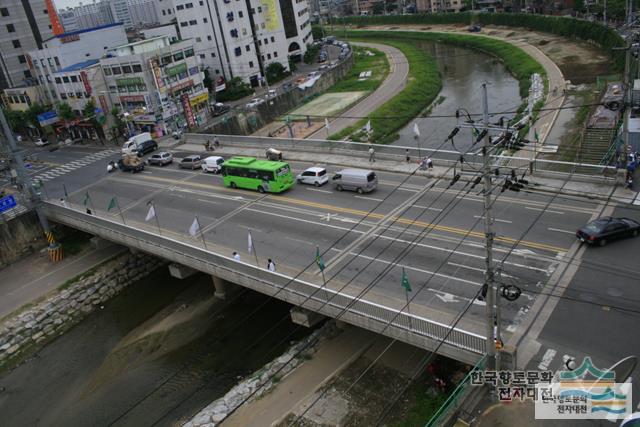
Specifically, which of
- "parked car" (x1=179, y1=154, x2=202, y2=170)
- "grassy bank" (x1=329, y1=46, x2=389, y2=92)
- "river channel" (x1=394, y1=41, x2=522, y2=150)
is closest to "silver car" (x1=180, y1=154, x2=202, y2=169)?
"parked car" (x1=179, y1=154, x2=202, y2=170)

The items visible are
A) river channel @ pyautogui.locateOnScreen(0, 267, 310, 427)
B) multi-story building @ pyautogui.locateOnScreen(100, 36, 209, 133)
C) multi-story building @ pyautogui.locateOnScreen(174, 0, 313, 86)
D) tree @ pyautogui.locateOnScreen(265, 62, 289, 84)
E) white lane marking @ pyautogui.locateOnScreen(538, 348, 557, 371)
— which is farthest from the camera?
tree @ pyautogui.locateOnScreen(265, 62, 289, 84)

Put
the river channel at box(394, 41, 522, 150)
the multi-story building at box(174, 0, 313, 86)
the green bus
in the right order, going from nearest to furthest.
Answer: the green bus
the river channel at box(394, 41, 522, 150)
the multi-story building at box(174, 0, 313, 86)

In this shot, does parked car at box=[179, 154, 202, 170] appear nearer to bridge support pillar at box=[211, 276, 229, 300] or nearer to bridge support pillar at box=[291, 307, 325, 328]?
bridge support pillar at box=[211, 276, 229, 300]

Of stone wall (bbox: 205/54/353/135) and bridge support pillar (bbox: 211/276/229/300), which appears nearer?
bridge support pillar (bbox: 211/276/229/300)

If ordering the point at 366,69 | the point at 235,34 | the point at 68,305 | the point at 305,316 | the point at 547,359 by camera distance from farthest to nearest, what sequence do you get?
the point at 366,69
the point at 235,34
the point at 68,305
the point at 305,316
the point at 547,359

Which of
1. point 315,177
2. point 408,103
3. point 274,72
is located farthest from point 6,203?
point 274,72

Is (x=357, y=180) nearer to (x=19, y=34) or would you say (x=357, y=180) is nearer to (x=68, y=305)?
(x=68, y=305)

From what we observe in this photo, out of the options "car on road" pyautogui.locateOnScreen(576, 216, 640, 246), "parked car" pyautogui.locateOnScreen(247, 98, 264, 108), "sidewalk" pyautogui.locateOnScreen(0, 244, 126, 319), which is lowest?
"sidewalk" pyautogui.locateOnScreen(0, 244, 126, 319)

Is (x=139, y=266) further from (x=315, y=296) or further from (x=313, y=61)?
(x=313, y=61)
